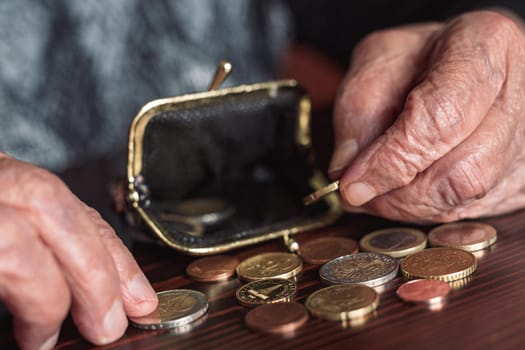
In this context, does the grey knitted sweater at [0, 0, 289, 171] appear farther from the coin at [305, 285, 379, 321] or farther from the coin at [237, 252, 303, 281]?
the coin at [305, 285, 379, 321]

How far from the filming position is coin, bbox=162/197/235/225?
0.95m

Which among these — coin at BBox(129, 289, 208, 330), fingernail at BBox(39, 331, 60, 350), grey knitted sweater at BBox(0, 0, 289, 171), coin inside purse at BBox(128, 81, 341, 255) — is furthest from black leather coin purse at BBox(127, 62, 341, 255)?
grey knitted sweater at BBox(0, 0, 289, 171)

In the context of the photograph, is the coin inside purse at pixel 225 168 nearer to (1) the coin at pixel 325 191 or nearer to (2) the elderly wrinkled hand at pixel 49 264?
(1) the coin at pixel 325 191

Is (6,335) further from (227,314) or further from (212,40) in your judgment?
(212,40)

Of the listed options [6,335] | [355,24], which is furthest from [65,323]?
[355,24]

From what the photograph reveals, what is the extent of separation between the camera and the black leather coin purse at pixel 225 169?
0.86 metres

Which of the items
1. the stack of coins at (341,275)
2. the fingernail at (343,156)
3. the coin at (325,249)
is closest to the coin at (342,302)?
the stack of coins at (341,275)

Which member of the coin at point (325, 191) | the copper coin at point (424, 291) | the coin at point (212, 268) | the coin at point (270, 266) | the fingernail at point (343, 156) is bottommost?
the coin at point (212, 268)

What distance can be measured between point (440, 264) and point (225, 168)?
1.44 feet

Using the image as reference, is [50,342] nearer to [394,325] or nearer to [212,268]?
[212,268]

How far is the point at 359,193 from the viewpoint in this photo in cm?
83

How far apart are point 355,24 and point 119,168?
0.86 metres

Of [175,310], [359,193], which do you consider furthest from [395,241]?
[175,310]

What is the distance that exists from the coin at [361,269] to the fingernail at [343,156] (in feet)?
0.49
